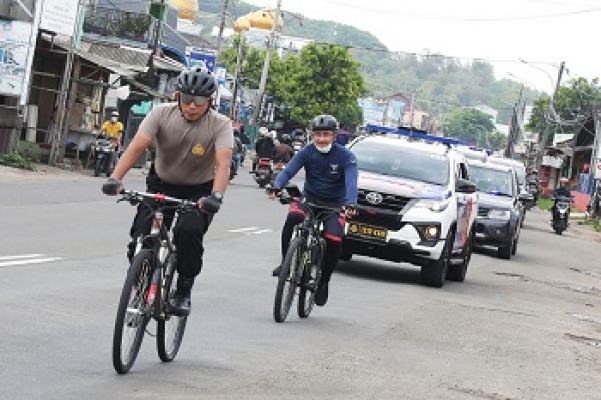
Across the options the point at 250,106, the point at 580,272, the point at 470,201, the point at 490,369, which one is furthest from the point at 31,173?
the point at 250,106

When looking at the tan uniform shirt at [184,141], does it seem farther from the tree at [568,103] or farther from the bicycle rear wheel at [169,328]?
the tree at [568,103]

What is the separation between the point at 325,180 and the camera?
1314 centimetres

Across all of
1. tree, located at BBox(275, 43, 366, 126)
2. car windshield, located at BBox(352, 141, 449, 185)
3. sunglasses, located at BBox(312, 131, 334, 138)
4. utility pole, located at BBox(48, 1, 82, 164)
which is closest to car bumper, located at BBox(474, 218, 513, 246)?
car windshield, located at BBox(352, 141, 449, 185)

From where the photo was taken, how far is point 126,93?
4444 cm

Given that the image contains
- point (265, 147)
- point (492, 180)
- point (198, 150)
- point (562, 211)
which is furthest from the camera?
point (562, 211)

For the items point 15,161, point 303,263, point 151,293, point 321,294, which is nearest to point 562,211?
point 15,161

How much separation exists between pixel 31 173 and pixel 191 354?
22.9 meters

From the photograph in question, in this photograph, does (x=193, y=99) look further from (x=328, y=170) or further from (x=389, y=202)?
(x=389, y=202)

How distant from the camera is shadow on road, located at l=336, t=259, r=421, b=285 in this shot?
19125 millimetres

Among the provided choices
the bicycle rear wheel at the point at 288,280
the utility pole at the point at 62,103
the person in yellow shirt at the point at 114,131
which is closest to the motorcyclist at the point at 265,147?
the person in yellow shirt at the point at 114,131

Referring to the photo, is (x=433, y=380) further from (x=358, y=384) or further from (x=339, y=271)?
(x=339, y=271)

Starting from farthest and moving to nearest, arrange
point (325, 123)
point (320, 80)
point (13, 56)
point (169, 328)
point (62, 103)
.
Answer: point (320, 80), point (62, 103), point (13, 56), point (325, 123), point (169, 328)

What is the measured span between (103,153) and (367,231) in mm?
19224

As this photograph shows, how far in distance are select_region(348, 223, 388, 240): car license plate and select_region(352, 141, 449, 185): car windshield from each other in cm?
109
